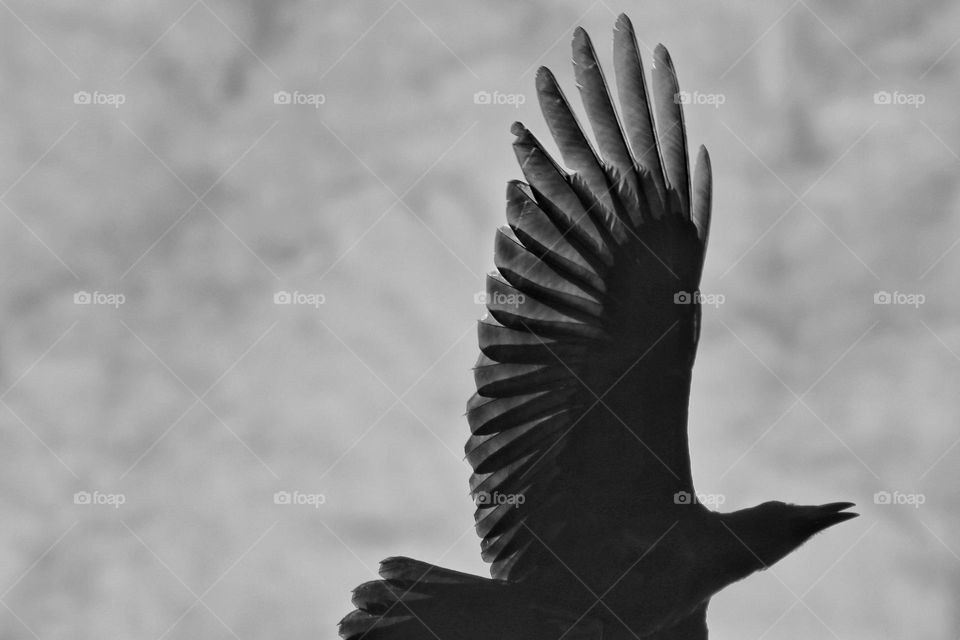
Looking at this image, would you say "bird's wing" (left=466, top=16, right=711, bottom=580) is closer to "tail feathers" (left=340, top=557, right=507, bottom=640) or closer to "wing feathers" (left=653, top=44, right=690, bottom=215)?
"wing feathers" (left=653, top=44, right=690, bottom=215)

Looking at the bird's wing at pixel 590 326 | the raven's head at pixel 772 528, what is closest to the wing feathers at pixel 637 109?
the bird's wing at pixel 590 326

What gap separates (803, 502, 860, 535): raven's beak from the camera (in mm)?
5793

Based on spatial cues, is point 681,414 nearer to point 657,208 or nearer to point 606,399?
point 606,399

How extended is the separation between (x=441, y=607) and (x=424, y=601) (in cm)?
12

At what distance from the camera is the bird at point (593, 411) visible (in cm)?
550

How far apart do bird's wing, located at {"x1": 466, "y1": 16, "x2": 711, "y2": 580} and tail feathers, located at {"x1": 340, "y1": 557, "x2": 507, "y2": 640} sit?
1.08 feet

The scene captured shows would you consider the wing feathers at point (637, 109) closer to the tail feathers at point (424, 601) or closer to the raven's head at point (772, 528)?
the raven's head at point (772, 528)

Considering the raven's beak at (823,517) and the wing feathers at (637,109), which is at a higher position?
the wing feathers at (637,109)

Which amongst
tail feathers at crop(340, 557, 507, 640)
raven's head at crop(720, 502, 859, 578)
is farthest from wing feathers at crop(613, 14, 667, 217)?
tail feathers at crop(340, 557, 507, 640)

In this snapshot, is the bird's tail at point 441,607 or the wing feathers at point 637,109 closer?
the wing feathers at point 637,109

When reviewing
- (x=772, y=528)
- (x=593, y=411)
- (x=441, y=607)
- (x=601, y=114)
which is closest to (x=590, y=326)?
(x=593, y=411)

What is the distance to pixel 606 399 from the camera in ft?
18.3

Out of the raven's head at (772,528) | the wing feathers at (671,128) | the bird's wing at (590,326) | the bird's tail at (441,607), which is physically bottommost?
the bird's tail at (441,607)

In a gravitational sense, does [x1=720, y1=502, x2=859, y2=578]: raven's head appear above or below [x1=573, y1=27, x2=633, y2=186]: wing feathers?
below
